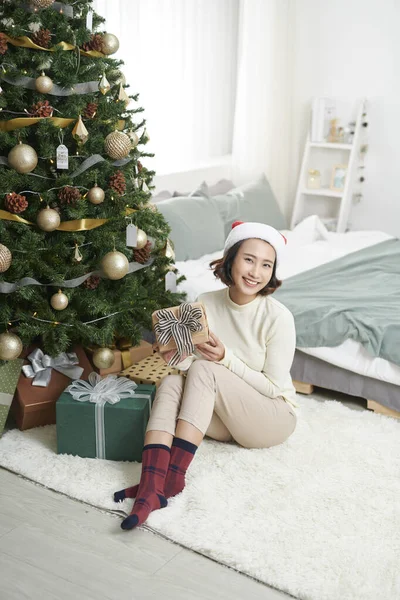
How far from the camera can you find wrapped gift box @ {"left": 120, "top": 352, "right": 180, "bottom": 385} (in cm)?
271

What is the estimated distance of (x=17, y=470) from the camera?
236 cm

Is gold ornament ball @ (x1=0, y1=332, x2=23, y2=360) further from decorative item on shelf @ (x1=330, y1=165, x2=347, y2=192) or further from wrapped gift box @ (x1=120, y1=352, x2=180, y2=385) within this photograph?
decorative item on shelf @ (x1=330, y1=165, x2=347, y2=192)

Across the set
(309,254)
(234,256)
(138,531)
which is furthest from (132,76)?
(138,531)

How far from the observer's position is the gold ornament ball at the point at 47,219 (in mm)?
2463

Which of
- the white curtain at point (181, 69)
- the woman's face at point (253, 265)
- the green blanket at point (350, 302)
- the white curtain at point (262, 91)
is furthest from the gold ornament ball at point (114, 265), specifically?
the white curtain at point (262, 91)

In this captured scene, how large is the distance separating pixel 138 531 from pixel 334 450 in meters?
0.81

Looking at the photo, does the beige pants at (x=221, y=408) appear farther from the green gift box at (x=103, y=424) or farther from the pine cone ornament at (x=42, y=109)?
the pine cone ornament at (x=42, y=109)

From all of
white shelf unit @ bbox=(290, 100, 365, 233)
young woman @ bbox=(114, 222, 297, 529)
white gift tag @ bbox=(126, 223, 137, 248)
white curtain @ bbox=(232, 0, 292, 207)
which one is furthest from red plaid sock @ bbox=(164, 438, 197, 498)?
white shelf unit @ bbox=(290, 100, 365, 233)

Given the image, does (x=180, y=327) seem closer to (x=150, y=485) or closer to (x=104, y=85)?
(x=150, y=485)

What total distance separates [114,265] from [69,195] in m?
0.29

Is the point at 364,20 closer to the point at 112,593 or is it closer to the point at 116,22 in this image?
the point at 116,22

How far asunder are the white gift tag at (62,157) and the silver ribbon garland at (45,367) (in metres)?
0.71

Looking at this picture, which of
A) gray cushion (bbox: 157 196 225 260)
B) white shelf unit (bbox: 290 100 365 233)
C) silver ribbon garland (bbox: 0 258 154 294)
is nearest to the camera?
silver ribbon garland (bbox: 0 258 154 294)

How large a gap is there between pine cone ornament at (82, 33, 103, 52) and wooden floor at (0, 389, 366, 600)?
5.14 feet
